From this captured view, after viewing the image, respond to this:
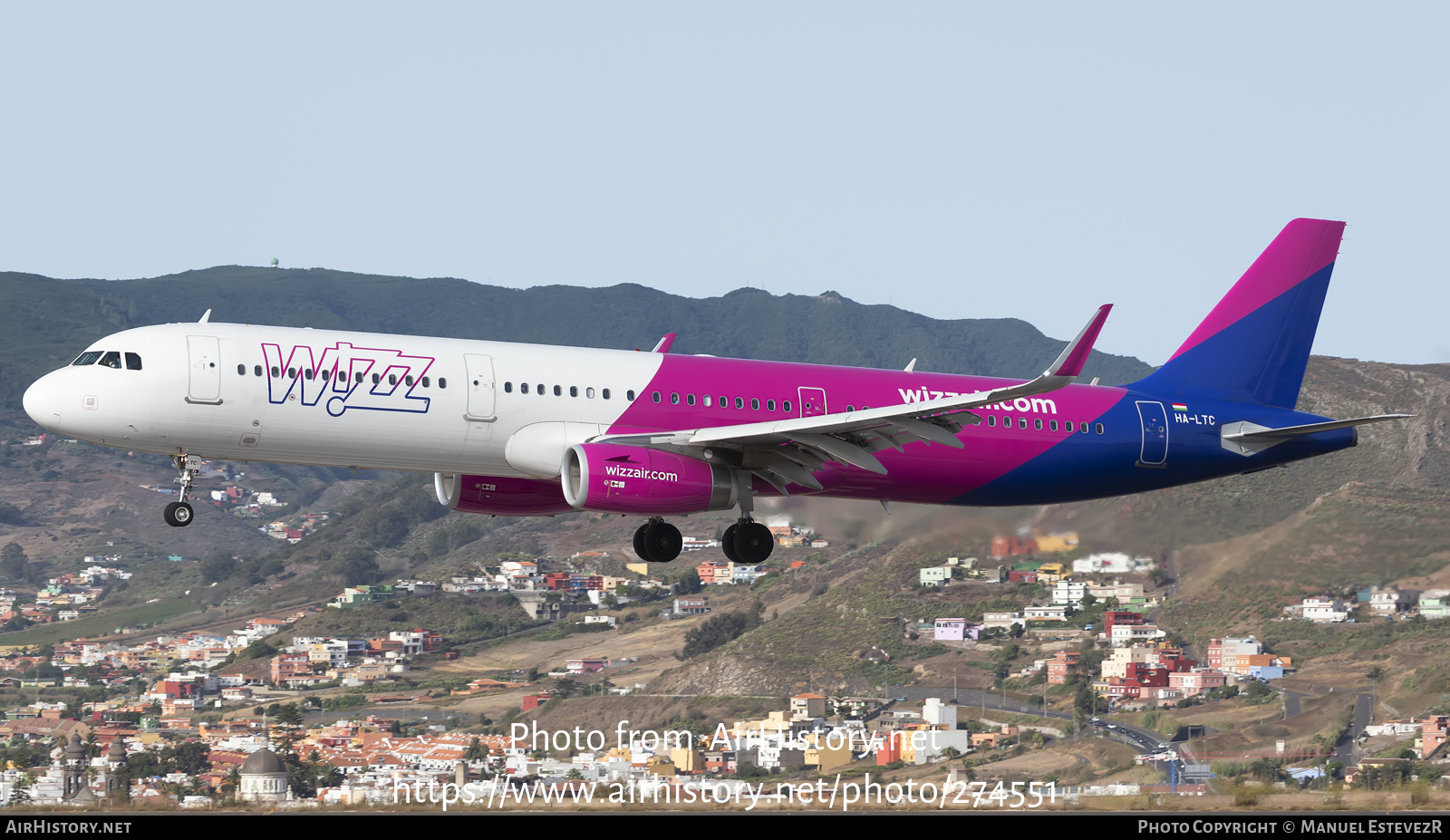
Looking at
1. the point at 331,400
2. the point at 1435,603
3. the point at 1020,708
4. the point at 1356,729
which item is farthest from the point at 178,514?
the point at 1020,708

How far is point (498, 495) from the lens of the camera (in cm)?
3997

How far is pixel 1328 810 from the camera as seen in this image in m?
34.2

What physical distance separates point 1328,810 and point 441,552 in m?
166

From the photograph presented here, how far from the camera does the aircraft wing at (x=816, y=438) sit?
114 ft

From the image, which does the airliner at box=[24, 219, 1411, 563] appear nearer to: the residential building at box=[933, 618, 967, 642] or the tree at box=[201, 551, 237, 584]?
the residential building at box=[933, 618, 967, 642]

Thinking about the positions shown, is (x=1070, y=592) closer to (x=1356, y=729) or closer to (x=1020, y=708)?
(x=1020, y=708)

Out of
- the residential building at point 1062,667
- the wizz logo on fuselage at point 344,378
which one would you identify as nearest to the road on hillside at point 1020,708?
the residential building at point 1062,667

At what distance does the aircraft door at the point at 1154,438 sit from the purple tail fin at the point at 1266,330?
1320 millimetres

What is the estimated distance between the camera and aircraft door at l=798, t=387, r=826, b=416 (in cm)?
3844

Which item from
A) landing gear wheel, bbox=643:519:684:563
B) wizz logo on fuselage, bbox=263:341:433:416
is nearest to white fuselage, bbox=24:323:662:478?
wizz logo on fuselage, bbox=263:341:433:416

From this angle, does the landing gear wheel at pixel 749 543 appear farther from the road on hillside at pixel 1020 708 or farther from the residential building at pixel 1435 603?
the road on hillside at pixel 1020 708

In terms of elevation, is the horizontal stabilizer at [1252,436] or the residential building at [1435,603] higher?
the horizontal stabilizer at [1252,436]
